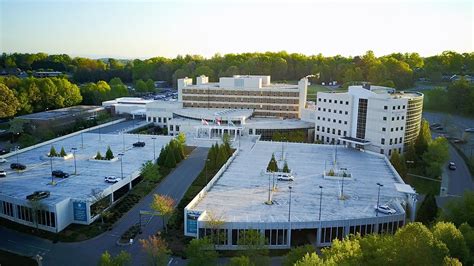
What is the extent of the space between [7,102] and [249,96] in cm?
4079

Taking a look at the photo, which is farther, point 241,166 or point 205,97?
point 205,97

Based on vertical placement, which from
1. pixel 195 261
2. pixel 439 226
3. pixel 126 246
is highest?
pixel 439 226

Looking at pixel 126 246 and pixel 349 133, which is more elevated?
pixel 349 133

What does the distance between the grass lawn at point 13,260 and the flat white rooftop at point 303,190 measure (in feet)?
38.2

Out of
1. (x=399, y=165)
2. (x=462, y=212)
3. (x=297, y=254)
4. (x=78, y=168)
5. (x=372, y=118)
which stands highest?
(x=372, y=118)

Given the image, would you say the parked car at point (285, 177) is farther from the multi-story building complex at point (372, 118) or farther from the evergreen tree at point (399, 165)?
the multi-story building complex at point (372, 118)

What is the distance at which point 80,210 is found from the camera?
32.9 m

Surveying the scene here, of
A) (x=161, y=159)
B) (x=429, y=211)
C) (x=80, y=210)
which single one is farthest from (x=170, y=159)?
(x=429, y=211)

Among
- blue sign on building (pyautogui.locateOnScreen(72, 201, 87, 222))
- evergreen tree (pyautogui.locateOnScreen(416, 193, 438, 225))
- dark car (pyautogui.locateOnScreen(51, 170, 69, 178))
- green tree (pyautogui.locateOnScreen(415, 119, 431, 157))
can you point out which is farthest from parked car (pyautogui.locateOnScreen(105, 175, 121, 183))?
green tree (pyautogui.locateOnScreen(415, 119, 431, 157))

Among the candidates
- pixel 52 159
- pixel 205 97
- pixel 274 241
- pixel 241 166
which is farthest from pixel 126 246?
pixel 205 97

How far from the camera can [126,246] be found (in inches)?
1152

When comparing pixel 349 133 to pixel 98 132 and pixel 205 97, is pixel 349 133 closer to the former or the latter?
pixel 205 97

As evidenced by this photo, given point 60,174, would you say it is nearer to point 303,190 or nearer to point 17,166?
point 17,166

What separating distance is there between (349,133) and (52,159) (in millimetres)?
36299
